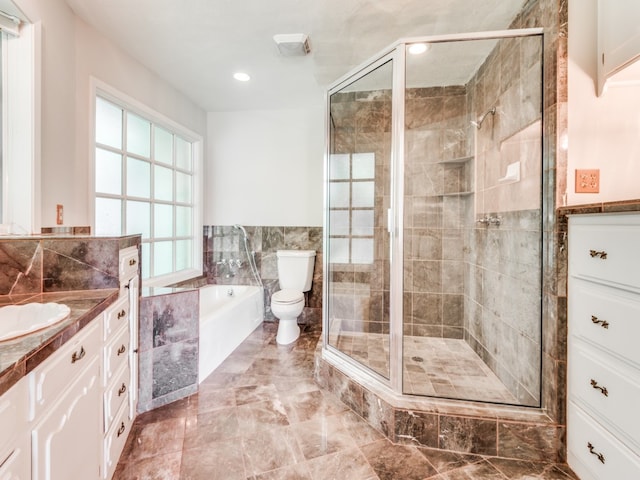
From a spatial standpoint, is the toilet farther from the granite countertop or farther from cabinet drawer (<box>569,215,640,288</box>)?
cabinet drawer (<box>569,215,640,288</box>)

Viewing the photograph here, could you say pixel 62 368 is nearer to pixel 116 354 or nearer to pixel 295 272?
pixel 116 354

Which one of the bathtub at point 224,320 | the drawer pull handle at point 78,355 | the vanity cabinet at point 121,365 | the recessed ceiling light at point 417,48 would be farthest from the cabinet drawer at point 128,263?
the recessed ceiling light at point 417,48

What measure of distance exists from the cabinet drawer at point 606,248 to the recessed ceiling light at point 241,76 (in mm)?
2596

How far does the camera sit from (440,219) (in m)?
2.52

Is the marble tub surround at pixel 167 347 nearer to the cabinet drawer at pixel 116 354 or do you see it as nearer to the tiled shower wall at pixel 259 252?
the cabinet drawer at pixel 116 354

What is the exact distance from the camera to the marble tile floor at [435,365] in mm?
1640

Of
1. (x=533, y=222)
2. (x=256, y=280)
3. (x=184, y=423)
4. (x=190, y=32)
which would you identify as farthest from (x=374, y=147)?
(x=184, y=423)

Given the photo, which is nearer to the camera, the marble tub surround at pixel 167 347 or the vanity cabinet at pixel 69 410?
the vanity cabinet at pixel 69 410

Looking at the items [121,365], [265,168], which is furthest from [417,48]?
[121,365]

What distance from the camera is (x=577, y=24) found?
1.34 metres

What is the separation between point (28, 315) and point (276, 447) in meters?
1.21

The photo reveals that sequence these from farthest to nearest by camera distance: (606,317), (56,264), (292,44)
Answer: (292,44)
(56,264)
(606,317)

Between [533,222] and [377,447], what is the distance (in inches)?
56.8

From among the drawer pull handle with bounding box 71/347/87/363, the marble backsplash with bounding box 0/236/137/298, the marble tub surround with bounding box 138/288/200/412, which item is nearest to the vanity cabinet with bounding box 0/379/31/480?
the drawer pull handle with bounding box 71/347/87/363
